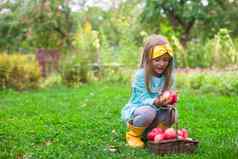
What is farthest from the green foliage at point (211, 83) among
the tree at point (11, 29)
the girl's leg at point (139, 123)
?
the tree at point (11, 29)

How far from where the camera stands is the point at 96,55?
52.1 ft

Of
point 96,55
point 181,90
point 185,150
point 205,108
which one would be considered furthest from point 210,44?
point 185,150

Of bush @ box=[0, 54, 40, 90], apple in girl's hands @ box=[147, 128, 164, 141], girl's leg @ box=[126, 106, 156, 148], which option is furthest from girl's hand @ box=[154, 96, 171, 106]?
bush @ box=[0, 54, 40, 90]

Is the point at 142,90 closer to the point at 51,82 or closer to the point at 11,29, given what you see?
the point at 51,82

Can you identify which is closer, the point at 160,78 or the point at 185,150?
the point at 185,150

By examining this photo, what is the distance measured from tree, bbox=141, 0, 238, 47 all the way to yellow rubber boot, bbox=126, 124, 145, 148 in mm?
13284

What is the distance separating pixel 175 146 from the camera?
487cm

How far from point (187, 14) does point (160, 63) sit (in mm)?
13268

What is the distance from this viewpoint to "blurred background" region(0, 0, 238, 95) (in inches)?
499

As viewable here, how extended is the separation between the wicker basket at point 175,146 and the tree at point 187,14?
13.7 meters

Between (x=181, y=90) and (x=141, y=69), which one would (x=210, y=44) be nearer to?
(x=181, y=90)

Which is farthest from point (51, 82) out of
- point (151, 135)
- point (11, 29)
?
point (151, 135)

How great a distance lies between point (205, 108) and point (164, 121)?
3.05 m

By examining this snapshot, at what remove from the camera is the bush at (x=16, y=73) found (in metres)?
12.1
